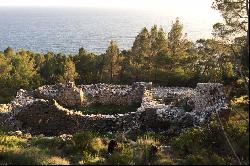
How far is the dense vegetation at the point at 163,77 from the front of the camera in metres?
20.2

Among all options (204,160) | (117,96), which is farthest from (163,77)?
(204,160)

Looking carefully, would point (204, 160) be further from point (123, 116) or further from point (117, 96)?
point (117, 96)

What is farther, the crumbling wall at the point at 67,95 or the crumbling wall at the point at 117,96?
the crumbling wall at the point at 117,96

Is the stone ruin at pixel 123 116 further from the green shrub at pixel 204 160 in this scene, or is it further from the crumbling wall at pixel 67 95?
the green shrub at pixel 204 160

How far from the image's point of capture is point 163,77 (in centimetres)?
5012

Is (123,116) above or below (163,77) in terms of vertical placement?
above

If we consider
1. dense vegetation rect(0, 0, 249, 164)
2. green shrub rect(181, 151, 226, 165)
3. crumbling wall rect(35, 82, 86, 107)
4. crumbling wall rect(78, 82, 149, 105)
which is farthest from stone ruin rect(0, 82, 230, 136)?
green shrub rect(181, 151, 226, 165)

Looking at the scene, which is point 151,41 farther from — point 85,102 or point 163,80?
point 85,102

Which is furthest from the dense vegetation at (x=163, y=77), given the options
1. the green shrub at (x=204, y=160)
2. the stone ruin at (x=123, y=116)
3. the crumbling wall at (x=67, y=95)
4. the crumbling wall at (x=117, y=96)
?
the crumbling wall at (x=117, y=96)

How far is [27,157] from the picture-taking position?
20281 millimetres

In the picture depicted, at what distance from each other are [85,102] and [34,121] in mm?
9562

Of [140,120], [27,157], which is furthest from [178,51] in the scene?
[27,157]

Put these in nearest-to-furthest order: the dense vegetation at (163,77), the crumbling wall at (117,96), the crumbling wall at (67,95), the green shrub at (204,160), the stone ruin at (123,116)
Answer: the green shrub at (204,160) → the dense vegetation at (163,77) → the stone ruin at (123,116) → the crumbling wall at (67,95) → the crumbling wall at (117,96)

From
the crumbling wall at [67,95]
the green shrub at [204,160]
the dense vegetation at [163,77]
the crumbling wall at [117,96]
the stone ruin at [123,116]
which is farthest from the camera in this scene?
the crumbling wall at [117,96]
